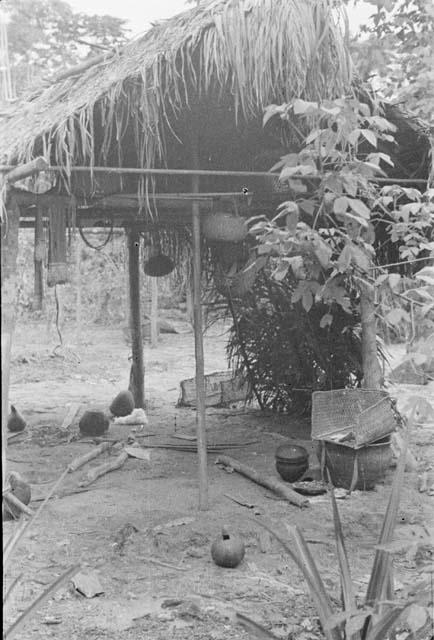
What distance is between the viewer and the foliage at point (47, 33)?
11000 millimetres

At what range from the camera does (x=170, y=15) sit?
456 cm

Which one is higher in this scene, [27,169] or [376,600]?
[27,169]

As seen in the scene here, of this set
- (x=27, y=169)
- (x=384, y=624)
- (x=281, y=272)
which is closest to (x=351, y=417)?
(x=281, y=272)

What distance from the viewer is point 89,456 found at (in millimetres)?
5824

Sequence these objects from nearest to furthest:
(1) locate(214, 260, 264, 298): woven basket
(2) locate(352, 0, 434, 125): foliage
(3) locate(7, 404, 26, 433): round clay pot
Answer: (2) locate(352, 0, 434, 125): foliage < (1) locate(214, 260, 264, 298): woven basket < (3) locate(7, 404, 26, 433): round clay pot

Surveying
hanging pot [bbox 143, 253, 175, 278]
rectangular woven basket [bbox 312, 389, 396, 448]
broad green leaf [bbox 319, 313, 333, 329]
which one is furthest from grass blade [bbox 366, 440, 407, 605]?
hanging pot [bbox 143, 253, 175, 278]

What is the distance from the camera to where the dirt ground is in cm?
311

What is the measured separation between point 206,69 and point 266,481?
275cm

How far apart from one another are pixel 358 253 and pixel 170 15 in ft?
6.45

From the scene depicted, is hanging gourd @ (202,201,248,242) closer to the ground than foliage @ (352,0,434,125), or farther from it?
closer to the ground

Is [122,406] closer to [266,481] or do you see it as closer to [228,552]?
[266,481]

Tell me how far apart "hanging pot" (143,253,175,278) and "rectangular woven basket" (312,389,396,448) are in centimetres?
275

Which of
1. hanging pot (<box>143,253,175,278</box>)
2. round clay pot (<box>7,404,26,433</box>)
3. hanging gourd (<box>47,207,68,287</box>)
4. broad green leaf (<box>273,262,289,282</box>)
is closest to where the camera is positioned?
broad green leaf (<box>273,262,289,282</box>)

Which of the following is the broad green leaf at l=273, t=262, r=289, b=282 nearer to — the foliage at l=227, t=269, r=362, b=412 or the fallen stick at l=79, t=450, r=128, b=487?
the fallen stick at l=79, t=450, r=128, b=487
